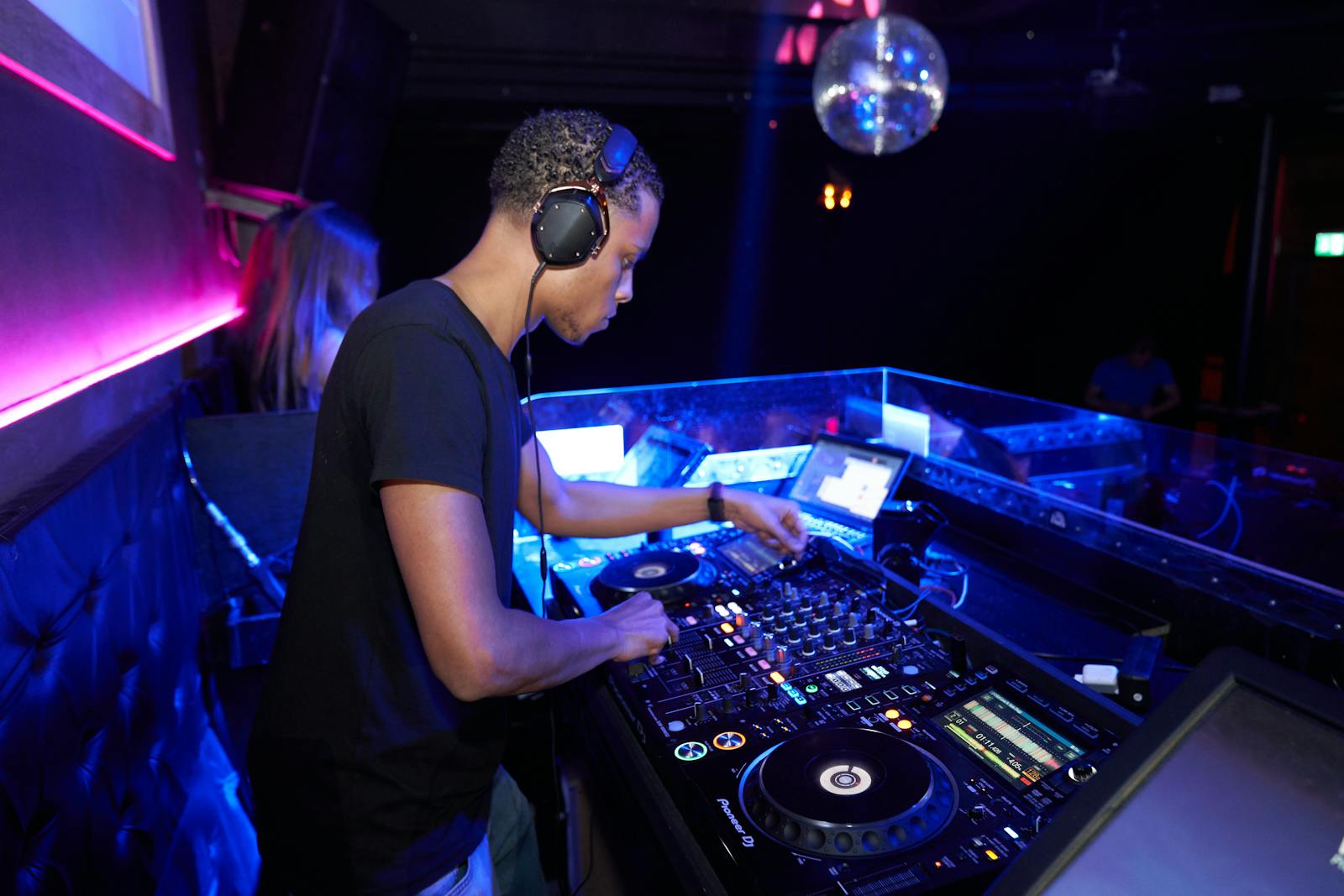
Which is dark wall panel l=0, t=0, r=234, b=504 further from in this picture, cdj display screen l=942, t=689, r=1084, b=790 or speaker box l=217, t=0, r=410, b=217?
cdj display screen l=942, t=689, r=1084, b=790

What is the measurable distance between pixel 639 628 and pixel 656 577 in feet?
1.03

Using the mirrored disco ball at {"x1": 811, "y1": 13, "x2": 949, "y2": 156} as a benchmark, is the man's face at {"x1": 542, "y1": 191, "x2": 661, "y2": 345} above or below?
below

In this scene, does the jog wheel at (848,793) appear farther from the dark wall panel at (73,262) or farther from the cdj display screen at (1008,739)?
the dark wall panel at (73,262)

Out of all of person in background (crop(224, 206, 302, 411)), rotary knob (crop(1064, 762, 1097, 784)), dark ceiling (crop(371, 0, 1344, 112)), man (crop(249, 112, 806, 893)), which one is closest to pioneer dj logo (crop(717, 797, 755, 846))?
man (crop(249, 112, 806, 893))

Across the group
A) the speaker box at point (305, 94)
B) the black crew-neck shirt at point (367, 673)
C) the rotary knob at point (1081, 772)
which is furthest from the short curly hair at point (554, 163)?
the speaker box at point (305, 94)

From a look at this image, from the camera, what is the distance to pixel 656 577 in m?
1.46

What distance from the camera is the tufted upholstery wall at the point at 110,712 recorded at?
91cm

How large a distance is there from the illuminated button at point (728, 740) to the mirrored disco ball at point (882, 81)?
9.81 feet

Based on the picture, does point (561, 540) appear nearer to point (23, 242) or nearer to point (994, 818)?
point (23, 242)

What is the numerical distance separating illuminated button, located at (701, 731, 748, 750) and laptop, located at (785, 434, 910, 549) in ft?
2.64

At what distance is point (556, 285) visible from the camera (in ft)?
3.63

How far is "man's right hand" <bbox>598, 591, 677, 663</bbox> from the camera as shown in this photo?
1.13 metres

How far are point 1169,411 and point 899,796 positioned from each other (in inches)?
242

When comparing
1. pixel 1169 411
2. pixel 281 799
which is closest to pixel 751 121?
pixel 1169 411
